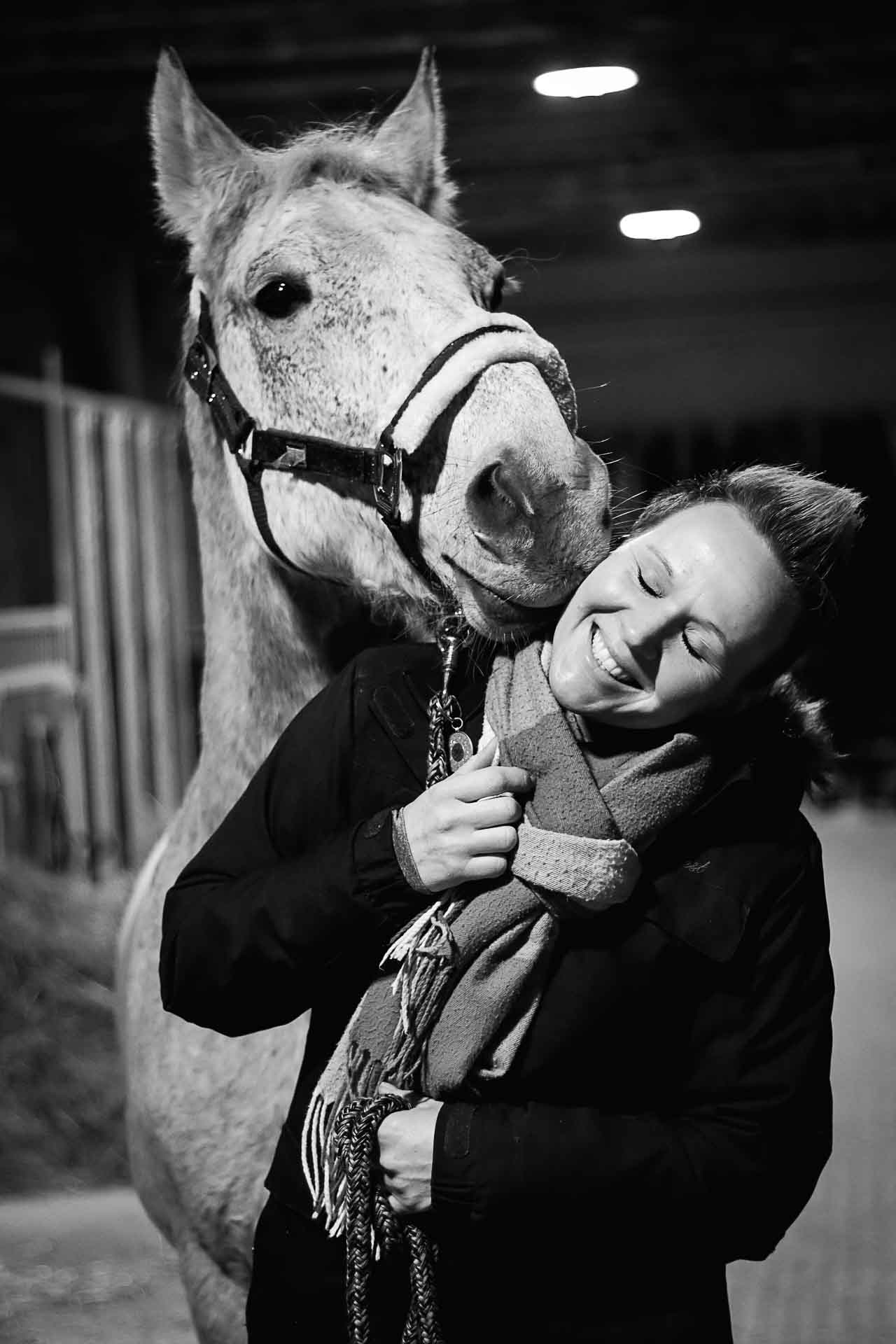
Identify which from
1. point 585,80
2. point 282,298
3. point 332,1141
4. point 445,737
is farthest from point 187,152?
point 585,80

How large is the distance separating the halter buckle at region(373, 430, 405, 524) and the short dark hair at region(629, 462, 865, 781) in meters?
0.24

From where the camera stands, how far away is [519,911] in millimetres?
883

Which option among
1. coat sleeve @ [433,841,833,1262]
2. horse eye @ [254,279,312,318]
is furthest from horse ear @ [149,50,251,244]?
coat sleeve @ [433,841,833,1262]

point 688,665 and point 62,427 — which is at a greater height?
point 62,427

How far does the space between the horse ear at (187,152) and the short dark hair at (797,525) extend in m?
0.66

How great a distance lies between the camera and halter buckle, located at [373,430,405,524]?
112 cm

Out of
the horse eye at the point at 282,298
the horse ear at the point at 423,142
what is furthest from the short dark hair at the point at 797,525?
the horse ear at the point at 423,142

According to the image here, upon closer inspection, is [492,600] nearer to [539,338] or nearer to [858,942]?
[539,338]

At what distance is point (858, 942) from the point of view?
4566 millimetres

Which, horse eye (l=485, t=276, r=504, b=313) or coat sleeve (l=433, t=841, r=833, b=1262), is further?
horse eye (l=485, t=276, r=504, b=313)

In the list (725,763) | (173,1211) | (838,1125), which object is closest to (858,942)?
(838,1125)

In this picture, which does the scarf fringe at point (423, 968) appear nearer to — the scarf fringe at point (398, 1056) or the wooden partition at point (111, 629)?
the scarf fringe at point (398, 1056)

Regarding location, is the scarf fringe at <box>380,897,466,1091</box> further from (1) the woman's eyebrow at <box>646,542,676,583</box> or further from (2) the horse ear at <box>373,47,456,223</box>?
(2) the horse ear at <box>373,47,456,223</box>

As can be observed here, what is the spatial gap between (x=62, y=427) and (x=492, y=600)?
3.97m
